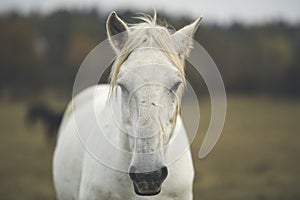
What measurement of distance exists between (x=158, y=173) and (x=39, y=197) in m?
6.08

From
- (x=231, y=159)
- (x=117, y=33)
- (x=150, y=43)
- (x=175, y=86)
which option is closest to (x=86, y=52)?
(x=231, y=159)

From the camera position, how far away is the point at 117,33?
2881mm

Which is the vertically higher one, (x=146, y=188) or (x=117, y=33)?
(x=117, y=33)

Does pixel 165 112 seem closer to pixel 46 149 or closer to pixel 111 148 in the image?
pixel 111 148

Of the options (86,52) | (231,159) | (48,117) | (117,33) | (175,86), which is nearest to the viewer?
(175,86)

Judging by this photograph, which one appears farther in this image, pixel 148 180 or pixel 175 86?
pixel 175 86

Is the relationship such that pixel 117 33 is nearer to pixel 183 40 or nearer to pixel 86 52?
pixel 183 40

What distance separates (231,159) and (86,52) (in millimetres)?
13944

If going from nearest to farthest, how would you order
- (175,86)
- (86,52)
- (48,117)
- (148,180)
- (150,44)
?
(148,180) < (175,86) < (150,44) < (48,117) < (86,52)

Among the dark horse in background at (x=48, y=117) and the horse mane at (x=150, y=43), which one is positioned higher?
the horse mane at (x=150, y=43)

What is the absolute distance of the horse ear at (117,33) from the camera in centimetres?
286

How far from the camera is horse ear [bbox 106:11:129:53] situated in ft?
9.37

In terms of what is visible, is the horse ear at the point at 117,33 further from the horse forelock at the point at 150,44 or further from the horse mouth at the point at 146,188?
the horse mouth at the point at 146,188

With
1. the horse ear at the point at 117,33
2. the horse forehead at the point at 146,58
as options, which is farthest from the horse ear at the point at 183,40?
the horse ear at the point at 117,33
